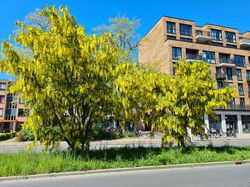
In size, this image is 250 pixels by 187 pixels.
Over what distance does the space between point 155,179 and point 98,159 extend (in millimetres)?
2925

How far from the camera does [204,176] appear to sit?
24.1ft

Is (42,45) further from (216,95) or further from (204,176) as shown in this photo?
(216,95)

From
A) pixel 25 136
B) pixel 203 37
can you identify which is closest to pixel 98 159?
pixel 25 136

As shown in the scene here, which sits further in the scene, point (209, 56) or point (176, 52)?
point (209, 56)

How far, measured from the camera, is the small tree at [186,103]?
35.3ft

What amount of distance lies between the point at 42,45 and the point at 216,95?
9.07 meters

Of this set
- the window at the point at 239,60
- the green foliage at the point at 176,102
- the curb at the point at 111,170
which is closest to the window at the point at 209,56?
the window at the point at 239,60

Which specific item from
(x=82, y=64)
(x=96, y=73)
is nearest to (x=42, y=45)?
(x=82, y=64)

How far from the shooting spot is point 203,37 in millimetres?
46406

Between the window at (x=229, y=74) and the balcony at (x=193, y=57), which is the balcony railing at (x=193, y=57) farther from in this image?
the window at (x=229, y=74)

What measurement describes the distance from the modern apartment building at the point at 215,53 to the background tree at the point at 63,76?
1224 inches

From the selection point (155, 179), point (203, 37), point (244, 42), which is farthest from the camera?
point (244, 42)

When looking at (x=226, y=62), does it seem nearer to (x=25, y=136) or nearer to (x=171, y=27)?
(x=171, y=27)

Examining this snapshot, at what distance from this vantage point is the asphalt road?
251 inches
